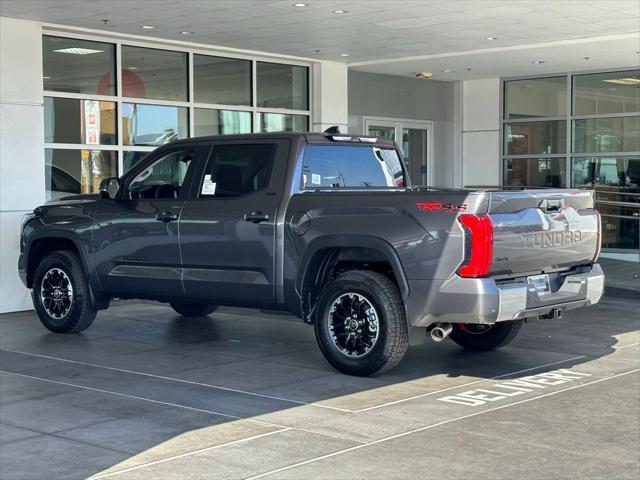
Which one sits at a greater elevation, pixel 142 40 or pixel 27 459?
pixel 142 40

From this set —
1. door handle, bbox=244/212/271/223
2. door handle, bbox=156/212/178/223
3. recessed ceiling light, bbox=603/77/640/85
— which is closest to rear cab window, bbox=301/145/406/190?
door handle, bbox=244/212/271/223

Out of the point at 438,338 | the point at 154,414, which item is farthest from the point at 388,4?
the point at 154,414

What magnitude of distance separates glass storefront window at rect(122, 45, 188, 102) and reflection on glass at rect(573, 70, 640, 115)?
822cm

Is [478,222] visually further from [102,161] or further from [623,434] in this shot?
[102,161]

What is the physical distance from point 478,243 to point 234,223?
247 cm

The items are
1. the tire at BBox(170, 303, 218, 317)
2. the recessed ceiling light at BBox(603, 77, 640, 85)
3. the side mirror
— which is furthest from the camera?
the recessed ceiling light at BBox(603, 77, 640, 85)

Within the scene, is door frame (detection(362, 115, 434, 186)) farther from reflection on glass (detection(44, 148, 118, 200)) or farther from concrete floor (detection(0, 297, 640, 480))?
concrete floor (detection(0, 297, 640, 480))

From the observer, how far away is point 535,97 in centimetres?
2061

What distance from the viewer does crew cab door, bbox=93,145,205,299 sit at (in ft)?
32.4

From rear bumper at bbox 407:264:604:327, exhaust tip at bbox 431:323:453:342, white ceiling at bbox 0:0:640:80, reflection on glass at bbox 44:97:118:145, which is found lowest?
exhaust tip at bbox 431:323:453:342

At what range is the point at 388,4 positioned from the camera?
12258 millimetres

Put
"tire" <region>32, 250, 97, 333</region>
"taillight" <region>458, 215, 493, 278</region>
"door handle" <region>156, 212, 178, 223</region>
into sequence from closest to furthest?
"taillight" <region>458, 215, 493, 278</region>
"door handle" <region>156, 212, 178, 223</region>
"tire" <region>32, 250, 97, 333</region>

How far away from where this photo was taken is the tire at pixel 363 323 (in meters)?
8.34

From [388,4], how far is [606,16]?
310 centimetres
